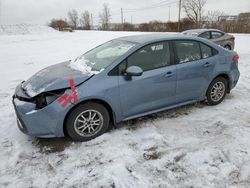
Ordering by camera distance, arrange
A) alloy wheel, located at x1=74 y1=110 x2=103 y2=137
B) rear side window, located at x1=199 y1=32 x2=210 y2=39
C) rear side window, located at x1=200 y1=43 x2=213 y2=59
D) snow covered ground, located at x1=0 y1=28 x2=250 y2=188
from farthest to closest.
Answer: rear side window, located at x1=199 y1=32 x2=210 y2=39, rear side window, located at x1=200 y1=43 x2=213 y2=59, alloy wheel, located at x1=74 y1=110 x2=103 y2=137, snow covered ground, located at x1=0 y1=28 x2=250 y2=188

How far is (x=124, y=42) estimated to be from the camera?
12.3 feet

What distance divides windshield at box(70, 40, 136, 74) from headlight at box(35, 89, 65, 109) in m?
0.63

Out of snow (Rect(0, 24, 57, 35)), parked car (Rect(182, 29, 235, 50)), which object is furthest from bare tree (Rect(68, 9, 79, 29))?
parked car (Rect(182, 29, 235, 50))

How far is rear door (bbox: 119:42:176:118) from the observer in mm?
3213

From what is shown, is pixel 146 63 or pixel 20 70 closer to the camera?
pixel 146 63

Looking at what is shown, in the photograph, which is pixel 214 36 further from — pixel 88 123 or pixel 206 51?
pixel 88 123

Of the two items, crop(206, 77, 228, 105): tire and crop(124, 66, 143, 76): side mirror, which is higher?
crop(124, 66, 143, 76): side mirror

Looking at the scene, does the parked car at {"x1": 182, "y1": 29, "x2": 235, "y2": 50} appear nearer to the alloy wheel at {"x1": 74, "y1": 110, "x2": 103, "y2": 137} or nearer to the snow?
the alloy wheel at {"x1": 74, "y1": 110, "x2": 103, "y2": 137}

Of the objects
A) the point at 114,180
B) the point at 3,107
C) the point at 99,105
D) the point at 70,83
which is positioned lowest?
the point at 114,180

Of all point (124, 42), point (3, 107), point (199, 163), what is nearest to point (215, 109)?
point (199, 163)

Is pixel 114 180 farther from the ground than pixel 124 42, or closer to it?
closer to it

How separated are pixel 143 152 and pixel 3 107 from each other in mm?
3193

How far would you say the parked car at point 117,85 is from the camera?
2.86 meters

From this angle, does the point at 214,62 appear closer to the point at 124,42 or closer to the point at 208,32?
the point at 124,42
